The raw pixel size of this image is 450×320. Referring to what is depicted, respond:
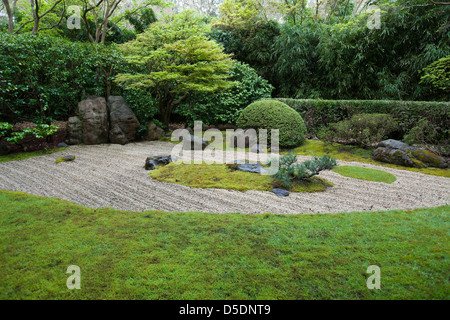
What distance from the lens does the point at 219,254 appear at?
2135mm

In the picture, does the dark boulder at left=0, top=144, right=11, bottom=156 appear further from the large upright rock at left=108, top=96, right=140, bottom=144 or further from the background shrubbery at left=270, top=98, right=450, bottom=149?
the background shrubbery at left=270, top=98, right=450, bottom=149

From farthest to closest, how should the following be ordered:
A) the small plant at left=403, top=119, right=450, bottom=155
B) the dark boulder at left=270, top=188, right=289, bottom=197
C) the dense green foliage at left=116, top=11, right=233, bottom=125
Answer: the dense green foliage at left=116, top=11, right=233, bottom=125 < the small plant at left=403, top=119, right=450, bottom=155 < the dark boulder at left=270, top=188, right=289, bottom=197

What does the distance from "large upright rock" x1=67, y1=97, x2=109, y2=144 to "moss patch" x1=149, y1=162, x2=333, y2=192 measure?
334 cm

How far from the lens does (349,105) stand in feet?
24.4

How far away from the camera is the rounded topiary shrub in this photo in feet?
22.6

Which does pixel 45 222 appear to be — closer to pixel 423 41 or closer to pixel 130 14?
pixel 423 41

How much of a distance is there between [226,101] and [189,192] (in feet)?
19.0

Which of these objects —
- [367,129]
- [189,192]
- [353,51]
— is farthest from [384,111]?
[189,192]

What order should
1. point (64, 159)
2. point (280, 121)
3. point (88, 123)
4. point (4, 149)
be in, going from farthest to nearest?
point (88, 123) → point (280, 121) → point (4, 149) → point (64, 159)

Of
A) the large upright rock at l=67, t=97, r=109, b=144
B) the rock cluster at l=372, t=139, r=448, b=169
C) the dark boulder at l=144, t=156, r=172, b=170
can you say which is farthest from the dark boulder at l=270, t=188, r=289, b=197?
the large upright rock at l=67, t=97, r=109, b=144

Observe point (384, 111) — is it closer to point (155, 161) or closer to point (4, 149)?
point (155, 161)

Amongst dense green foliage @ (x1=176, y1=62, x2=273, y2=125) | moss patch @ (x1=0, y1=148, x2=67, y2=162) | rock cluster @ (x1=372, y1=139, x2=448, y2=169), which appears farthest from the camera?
dense green foliage @ (x1=176, y1=62, x2=273, y2=125)

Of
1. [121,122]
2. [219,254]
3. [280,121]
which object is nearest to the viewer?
[219,254]
